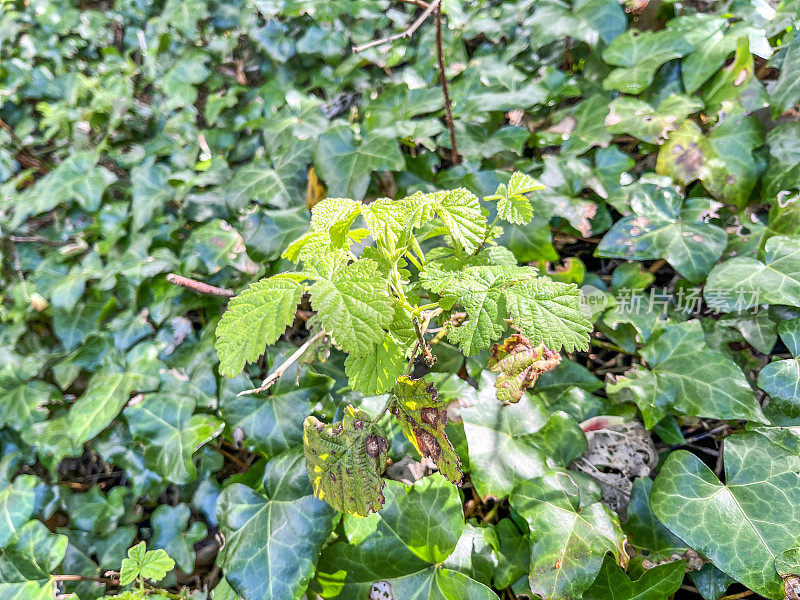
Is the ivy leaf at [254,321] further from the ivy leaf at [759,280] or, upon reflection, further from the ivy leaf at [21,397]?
the ivy leaf at [21,397]

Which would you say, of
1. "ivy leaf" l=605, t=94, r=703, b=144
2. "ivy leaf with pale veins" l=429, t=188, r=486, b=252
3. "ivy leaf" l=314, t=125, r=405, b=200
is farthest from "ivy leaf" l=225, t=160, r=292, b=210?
"ivy leaf" l=605, t=94, r=703, b=144

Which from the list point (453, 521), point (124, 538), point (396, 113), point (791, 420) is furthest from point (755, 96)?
point (124, 538)

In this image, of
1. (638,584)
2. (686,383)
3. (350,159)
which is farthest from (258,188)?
(638,584)

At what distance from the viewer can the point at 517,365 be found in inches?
40.7

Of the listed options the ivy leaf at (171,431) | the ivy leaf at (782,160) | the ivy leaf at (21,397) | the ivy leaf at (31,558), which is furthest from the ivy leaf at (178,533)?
the ivy leaf at (782,160)

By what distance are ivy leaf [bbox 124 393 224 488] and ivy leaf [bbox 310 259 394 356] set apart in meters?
0.75

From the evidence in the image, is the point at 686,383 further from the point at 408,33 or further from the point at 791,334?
the point at 408,33

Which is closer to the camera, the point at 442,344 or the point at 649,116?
the point at 442,344

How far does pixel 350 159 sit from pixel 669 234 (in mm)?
1034

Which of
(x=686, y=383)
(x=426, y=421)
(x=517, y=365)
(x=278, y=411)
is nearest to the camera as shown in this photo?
(x=426, y=421)

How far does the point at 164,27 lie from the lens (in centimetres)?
266

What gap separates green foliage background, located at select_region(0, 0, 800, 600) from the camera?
1.05m

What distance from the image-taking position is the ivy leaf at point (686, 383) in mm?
1112

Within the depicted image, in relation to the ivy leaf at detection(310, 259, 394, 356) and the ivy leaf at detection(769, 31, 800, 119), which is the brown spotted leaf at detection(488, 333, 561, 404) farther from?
the ivy leaf at detection(769, 31, 800, 119)
